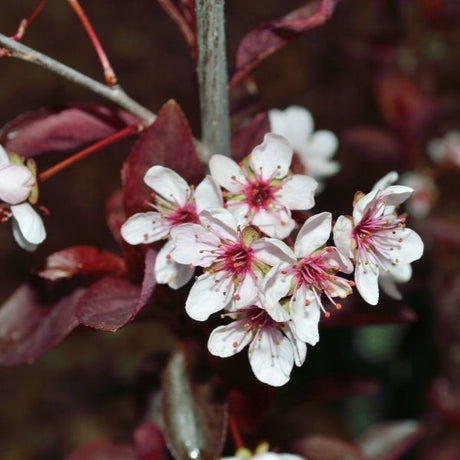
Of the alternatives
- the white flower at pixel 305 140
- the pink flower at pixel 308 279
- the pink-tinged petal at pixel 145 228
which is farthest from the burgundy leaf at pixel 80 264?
the white flower at pixel 305 140

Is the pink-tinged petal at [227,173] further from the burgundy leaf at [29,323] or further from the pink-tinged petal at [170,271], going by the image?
the burgundy leaf at [29,323]

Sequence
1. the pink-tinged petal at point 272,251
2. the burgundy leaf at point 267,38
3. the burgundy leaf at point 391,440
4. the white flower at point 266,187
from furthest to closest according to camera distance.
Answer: the burgundy leaf at point 391,440
the burgundy leaf at point 267,38
the white flower at point 266,187
the pink-tinged petal at point 272,251

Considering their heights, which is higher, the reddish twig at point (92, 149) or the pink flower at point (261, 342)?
the reddish twig at point (92, 149)

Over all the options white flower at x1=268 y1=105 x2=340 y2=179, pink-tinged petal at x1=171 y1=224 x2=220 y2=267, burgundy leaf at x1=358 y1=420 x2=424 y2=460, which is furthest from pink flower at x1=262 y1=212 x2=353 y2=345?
burgundy leaf at x1=358 y1=420 x2=424 y2=460

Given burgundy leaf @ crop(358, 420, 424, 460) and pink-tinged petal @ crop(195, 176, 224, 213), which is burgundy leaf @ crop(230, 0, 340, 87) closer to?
pink-tinged petal @ crop(195, 176, 224, 213)

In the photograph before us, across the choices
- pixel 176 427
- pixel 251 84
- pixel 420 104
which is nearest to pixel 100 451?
pixel 176 427

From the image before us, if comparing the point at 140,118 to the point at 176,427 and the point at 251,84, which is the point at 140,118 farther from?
the point at 176,427
